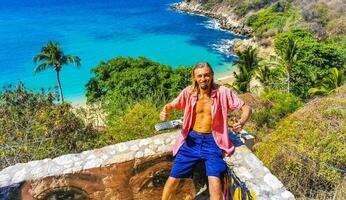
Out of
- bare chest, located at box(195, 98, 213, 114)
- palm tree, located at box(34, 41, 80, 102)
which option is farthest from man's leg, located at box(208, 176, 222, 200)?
palm tree, located at box(34, 41, 80, 102)

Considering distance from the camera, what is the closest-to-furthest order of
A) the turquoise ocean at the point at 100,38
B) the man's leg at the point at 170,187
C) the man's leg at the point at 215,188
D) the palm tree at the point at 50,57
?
the man's leg at the point at 215,188
the man's leg at the point at 170,187
the palm tree at the point at 50,57
the turquoise ocean at the point at 100,38

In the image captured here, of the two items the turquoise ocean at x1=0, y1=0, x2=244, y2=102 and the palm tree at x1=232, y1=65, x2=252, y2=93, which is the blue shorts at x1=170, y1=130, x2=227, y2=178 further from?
the turquoise ocean at x1=0, y1=0, x2=244, y2=102

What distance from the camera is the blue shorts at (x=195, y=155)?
534 cm

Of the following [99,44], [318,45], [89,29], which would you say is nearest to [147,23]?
[89,29]

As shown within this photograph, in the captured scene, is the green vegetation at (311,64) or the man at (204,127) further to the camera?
the green vegetation at (311,64)

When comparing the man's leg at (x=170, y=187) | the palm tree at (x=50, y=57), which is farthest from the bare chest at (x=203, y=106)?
the palm tree at (x=50, y=57)

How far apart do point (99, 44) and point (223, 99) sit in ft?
186

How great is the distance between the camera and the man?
17.3ft

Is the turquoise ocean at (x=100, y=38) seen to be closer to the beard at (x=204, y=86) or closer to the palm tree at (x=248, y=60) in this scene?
the palm tree at (x=248, y=60)

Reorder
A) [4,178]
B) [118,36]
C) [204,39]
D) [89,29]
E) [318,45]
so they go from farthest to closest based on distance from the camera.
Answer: [89,29], [118,36], [204,39], [318,45], [4,178]

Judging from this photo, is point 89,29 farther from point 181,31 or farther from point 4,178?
point 4,178

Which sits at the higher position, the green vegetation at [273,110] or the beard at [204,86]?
the beard at [204,86]

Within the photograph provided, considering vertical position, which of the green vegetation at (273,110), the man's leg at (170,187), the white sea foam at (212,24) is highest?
the white sea foam at (212,24)

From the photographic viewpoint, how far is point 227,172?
534cm
